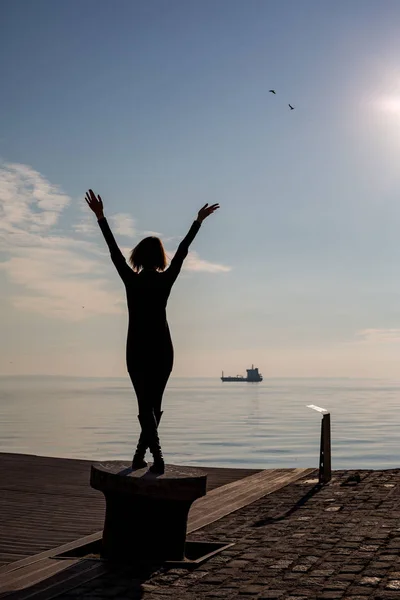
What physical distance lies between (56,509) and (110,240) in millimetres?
4771

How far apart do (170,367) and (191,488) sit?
109cm

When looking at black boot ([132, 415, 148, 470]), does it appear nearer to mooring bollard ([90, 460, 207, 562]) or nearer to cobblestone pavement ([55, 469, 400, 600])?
mooring bollard ([90, 460, 207, 562])

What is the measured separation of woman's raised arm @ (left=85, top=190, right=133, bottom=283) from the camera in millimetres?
7676

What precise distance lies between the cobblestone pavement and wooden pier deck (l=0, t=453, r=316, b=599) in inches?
16.5

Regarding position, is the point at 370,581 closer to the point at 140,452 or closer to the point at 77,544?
the point at 140,452

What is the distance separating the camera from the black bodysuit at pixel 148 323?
749 centimetres

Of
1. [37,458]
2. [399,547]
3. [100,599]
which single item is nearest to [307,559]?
[399,547]

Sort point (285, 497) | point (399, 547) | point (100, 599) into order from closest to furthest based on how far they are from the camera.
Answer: point (100, 599) < point (399, 547) < point (285, 497)

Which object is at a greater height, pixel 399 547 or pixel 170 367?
pixel 170 367

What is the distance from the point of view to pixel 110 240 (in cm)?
770

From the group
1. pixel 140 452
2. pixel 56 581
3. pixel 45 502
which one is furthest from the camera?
pixel 45 502

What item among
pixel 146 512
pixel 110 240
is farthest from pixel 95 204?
pixel 146 512

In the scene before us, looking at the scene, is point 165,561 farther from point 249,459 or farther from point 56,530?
point 249,459

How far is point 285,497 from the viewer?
39.1 ft
